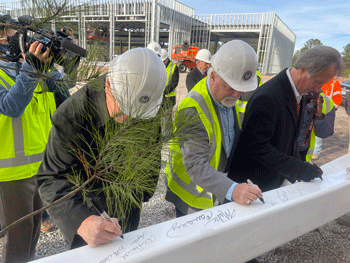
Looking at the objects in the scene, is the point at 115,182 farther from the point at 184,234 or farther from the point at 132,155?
the point at 184,234

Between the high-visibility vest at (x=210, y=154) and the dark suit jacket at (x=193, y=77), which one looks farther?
the dark suit jacket at (x=193, y=77)

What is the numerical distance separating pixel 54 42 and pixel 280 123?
1.45 m

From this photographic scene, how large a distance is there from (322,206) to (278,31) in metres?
27.8

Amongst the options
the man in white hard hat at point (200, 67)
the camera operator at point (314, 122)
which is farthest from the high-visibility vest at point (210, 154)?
the man in white hard hat at point (200, 67)

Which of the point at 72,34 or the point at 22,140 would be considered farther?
the point at 22,140

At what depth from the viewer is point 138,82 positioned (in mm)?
922

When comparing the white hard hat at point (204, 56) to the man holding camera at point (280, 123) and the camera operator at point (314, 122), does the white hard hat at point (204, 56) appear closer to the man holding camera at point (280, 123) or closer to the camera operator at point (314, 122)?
the camera operator at point (314, 122)

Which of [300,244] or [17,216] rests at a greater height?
[17,216]

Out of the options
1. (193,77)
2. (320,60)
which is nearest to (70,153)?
(320,60)

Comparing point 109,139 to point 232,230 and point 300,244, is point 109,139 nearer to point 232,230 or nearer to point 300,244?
point 232,230

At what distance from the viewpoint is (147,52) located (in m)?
1.01

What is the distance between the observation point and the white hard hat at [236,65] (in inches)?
63.4
